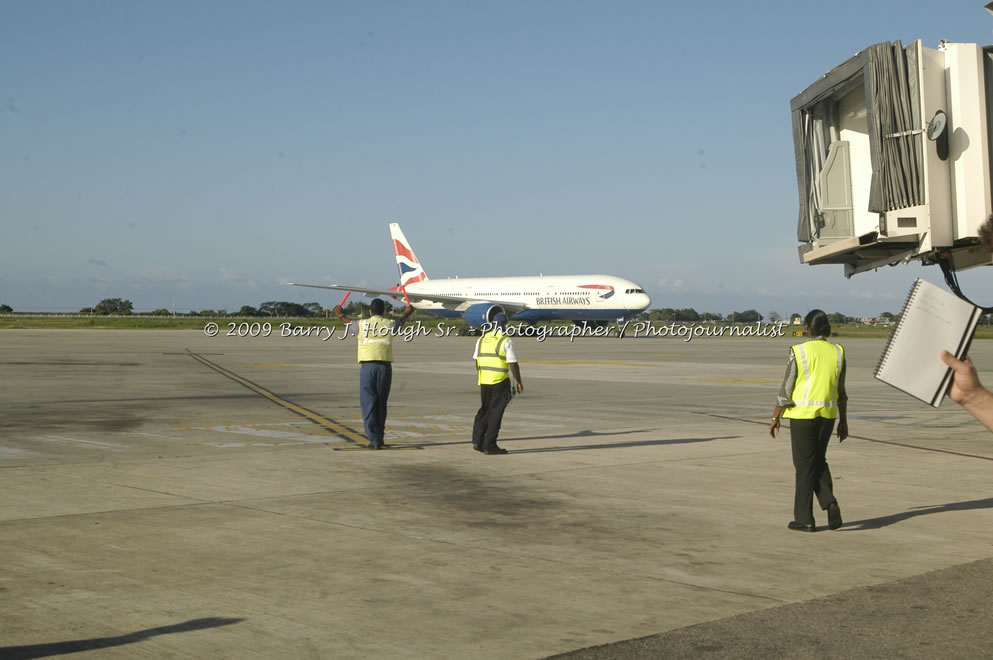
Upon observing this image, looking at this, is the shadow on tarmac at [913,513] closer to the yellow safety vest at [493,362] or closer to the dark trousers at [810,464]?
the dark trousers at [810,464]

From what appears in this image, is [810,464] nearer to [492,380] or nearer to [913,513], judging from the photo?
[913,513]

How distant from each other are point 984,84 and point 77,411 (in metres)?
15.8

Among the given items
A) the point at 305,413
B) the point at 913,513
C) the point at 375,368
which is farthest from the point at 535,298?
the point at 913,513

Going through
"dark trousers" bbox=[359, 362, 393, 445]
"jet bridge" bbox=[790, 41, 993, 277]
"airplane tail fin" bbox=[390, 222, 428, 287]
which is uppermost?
"airplane tail fin" bbox=[390, 222, 428, 287]

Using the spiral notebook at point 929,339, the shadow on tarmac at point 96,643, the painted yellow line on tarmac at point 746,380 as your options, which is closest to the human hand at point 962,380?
the spiral notebook at point 929,339

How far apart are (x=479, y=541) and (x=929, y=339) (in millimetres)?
4016

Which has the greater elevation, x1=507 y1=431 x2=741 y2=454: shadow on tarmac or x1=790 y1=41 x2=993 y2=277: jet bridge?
x1=790 y1=41 x2=993 y2=277: jet bridge

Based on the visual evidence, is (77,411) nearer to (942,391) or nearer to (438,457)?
(438,457)

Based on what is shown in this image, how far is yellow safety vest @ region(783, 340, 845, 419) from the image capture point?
330 inches

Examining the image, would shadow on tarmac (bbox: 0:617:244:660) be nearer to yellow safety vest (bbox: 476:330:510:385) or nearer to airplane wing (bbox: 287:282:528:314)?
yellow safety vest (bbox: 476:330:510:385)

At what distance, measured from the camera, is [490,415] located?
12.7m

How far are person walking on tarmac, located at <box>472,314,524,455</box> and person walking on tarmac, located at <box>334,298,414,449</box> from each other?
1.23 meters

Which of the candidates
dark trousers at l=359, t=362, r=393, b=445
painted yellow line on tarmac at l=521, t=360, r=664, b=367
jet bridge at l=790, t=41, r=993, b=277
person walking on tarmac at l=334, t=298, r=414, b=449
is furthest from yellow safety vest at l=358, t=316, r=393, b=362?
painted yellow line on tarmac at l=521, t=360, r=664, b=367

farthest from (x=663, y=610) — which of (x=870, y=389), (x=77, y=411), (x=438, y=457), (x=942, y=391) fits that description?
(x=870, y=389)
